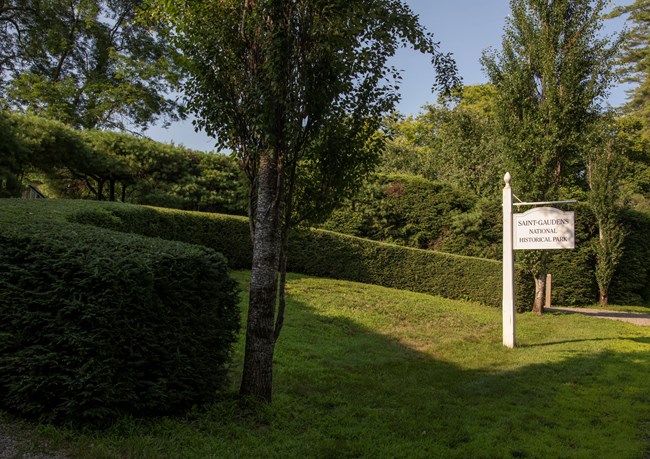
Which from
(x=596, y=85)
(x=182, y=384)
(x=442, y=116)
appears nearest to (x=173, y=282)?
(x=182, y=384)

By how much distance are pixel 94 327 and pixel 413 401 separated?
3521 mm

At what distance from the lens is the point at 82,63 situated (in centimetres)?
2288

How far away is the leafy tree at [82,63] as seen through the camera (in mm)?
19609

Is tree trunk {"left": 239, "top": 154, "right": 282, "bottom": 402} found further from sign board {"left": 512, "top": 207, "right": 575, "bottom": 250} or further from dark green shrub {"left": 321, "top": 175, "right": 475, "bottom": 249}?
dark green shrub {"left": 321, "top": 175, "right": 475, "bottom": 249}

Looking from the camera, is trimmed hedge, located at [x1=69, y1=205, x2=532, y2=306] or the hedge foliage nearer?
trimmed hedge, located at [x1=69, y1=205, x2=532, y2=306]

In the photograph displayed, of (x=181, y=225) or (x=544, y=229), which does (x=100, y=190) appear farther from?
(x=544, y=229)

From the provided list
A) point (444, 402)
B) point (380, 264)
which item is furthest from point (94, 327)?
point (380, 264)

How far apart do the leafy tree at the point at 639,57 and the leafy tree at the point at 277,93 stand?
31546 mm

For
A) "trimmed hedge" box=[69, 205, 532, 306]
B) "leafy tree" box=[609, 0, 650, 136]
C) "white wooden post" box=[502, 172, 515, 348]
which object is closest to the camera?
"white wooden post" box=[502, 172, 515, 348]

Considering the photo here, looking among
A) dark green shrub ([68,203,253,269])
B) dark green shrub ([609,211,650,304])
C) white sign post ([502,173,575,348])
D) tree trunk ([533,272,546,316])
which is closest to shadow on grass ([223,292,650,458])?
white sign post ([502,173,575,348])

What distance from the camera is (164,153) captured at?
14.6 m

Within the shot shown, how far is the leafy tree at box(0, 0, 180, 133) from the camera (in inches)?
772

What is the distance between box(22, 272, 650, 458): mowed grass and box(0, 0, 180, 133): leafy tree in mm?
14804

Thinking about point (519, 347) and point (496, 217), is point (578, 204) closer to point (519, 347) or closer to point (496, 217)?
point (496, 217)
